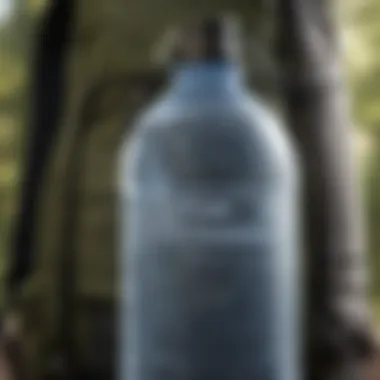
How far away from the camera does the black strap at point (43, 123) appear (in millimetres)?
1099

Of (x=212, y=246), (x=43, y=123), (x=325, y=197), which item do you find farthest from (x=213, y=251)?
(x=43, y=123)

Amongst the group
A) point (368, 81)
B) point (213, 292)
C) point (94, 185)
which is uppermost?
point (368, 81)

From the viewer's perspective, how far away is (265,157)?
1.01 metres

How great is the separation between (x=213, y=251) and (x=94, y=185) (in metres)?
0.14

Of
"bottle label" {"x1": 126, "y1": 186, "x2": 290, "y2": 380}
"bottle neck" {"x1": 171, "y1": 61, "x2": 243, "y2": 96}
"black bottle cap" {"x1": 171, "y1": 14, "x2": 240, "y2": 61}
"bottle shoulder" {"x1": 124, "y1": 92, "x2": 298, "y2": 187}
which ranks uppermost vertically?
"black bottle cap" {"x1": 171, "y1": 14, "x2": 240, "y2": 61}

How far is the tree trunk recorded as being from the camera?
1.04 metres

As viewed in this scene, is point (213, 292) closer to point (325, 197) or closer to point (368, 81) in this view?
point (325, 197)

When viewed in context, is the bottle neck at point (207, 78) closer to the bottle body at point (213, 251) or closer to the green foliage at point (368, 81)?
the bottle body at point (213, 251)

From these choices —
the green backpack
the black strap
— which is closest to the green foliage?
the green backpack

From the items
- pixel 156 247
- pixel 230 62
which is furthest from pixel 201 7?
pixel 156 247

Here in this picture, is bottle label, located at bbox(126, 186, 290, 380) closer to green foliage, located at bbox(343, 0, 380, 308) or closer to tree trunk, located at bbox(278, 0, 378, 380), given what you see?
tree trunk, located at bbox(278, 0, 378, 380)

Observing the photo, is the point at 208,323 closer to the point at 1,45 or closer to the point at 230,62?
the point at 230,62

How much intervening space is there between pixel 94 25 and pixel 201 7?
4.3 inches

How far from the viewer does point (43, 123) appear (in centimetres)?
112
